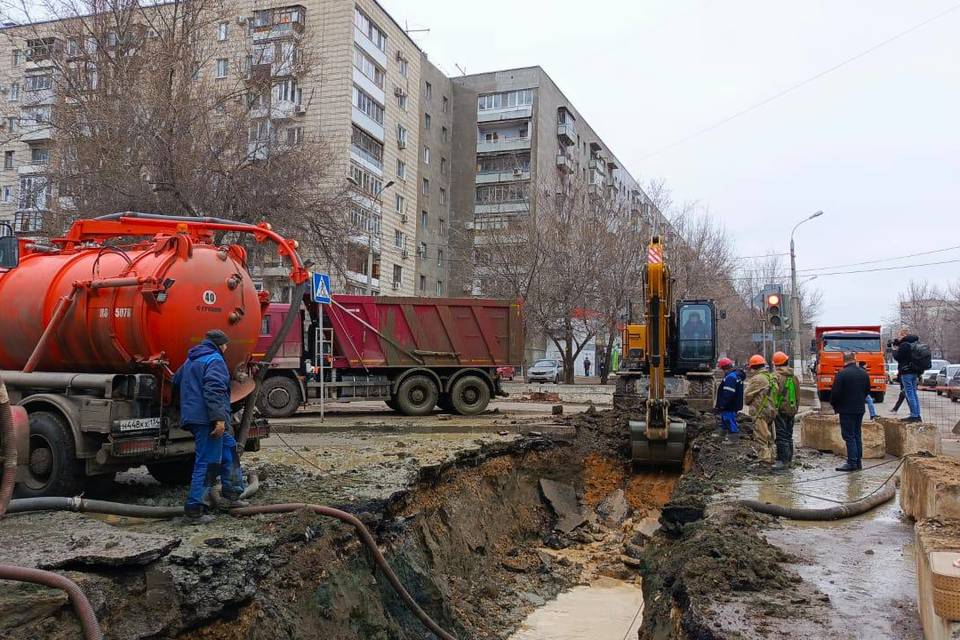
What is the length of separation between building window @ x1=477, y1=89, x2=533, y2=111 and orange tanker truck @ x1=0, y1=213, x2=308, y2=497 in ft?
149

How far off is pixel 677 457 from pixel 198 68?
15198mm

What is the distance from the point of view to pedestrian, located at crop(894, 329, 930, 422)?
10.9 meters

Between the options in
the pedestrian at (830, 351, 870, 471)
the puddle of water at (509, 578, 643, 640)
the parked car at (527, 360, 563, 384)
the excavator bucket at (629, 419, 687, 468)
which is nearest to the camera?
the puddle of water at (509, 578, 643, 640)

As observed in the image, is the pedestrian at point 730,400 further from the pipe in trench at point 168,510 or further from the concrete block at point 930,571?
the pipe in trench at point 168,510

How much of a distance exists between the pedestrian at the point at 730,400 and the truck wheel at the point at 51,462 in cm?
922

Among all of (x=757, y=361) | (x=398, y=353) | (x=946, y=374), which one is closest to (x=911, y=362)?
(x=757, y=361)

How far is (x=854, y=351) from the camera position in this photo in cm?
2122

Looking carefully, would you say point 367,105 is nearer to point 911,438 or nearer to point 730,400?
point 730,400

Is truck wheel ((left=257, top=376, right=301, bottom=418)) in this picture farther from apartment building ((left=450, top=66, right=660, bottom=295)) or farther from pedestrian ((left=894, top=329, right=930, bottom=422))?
apartment building ((left=450, top=66, right=660, bottom=295))

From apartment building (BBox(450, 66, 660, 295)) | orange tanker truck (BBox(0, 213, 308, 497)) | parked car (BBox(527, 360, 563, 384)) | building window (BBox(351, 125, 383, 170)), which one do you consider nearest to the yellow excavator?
orange tanker truck (BBox(0, 213, 308, 497))

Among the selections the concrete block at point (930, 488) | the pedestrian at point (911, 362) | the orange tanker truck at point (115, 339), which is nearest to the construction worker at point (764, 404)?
the concrete block at point (930, 488)

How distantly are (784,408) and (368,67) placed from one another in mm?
33765

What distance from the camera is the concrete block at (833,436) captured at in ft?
32.1

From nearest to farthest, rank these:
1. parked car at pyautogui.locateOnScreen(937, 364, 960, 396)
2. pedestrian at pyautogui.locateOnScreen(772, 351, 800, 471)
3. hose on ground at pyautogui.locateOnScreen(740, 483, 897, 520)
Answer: hose on ground at pyautogui.locateOnScreen(740, 483, 897, 520) → pedestrian at pyautogui.locateOnScreen(772, 351, 800, 471) → parked car at pyautogui.locateOnScreen(937, 364, 960, 396)
